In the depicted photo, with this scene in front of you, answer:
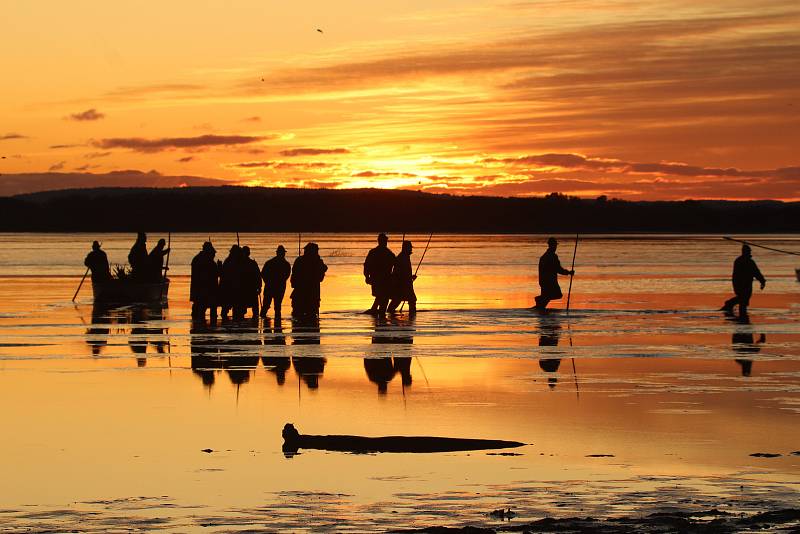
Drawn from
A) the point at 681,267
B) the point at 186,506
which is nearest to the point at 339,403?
the point at 186,506

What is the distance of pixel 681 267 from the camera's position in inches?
2491

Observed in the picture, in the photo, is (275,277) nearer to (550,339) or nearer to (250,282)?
(250,282)

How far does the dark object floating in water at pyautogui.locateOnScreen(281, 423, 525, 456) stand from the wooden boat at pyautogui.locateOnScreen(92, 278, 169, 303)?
834 inches

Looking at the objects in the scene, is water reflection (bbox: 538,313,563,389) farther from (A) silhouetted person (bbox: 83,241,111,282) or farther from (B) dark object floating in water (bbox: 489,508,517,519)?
(A) silhouetted person (bbox: 83,241,111,282)

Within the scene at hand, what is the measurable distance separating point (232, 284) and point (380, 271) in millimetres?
3257

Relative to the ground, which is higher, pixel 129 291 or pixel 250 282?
pixel 250 282

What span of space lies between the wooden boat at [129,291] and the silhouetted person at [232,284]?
492cm

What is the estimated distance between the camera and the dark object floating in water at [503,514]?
8.61 meters

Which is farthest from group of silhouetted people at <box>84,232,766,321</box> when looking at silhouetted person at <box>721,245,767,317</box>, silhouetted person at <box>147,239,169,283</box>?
silhouetted person at <box>147,239,169,283</box>

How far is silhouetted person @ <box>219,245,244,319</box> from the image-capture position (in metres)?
27.5

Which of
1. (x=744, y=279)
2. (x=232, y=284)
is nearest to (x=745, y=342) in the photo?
(x=744, y=279)

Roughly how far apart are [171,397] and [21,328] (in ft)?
36.0

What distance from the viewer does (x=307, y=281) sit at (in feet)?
92.4

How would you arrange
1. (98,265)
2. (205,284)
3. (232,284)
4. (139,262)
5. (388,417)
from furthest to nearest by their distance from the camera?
1. (98,265)
2. (139,262)
3. (232,284)
4. (205,284)
5. (388,417)
